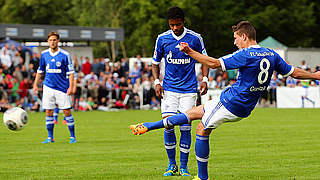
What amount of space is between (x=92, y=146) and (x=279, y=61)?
6.64m

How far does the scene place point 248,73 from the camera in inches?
309

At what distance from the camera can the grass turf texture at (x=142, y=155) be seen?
9.43m

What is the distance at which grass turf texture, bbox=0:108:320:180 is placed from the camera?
30.9 ft

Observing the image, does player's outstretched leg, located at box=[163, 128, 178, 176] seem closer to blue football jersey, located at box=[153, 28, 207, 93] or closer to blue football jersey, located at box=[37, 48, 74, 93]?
blue football jersey, located at box=[153, 28, 207, 93]

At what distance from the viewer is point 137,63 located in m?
34.6

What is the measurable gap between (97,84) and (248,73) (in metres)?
24.9

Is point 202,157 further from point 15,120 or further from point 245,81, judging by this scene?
point 15,120

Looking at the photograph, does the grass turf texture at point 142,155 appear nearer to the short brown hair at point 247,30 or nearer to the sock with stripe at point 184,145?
the sock with stripe at point 184,145

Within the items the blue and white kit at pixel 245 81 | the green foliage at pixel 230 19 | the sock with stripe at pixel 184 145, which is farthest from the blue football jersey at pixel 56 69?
the green foliage at pixel 230 19

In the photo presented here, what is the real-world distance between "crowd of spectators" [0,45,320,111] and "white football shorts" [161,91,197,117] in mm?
18557

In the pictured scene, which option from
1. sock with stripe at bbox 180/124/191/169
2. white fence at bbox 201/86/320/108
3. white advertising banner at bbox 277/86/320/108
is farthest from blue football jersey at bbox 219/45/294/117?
white advertising banner at bbox 277/86/320/108

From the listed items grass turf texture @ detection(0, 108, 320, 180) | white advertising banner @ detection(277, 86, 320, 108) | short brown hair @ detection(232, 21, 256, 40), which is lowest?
white advertising banner @ detection(277, 86, 320, 108)

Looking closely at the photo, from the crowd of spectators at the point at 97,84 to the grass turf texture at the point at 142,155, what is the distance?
1146 centimetres

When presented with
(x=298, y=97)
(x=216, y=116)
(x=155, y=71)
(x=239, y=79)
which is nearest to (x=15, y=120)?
(x=155, y=71)
